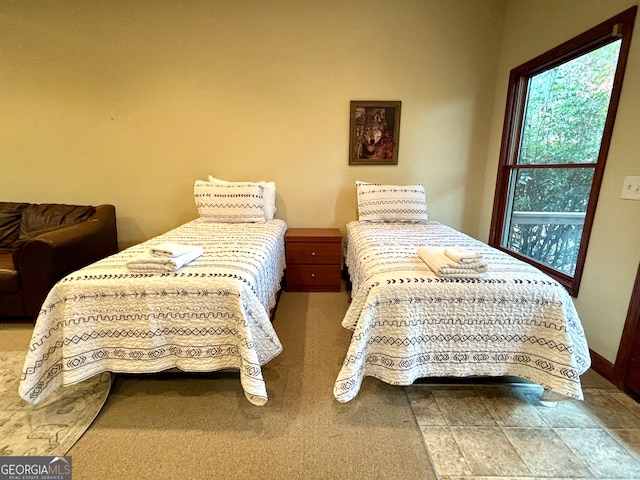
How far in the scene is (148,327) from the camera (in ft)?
4.38

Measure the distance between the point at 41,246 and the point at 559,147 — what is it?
3779mm

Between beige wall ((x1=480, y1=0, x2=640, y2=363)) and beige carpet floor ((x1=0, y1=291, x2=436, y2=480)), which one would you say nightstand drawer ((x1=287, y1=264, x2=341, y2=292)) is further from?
beige wall ((x1=480, y1=0, x2=640, y2=363))

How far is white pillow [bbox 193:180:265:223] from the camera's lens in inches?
103

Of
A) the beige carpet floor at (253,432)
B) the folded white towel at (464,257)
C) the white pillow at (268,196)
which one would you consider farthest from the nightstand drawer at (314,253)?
the folded white towel at (464,257)

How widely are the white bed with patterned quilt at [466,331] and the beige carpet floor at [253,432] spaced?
19 cm

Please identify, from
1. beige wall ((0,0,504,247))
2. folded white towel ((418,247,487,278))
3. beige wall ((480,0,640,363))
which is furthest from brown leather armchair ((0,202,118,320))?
beige wall ((480,0,640,363))

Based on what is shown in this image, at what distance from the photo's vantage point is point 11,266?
6.64ft

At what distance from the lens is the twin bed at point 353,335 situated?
4.20ft

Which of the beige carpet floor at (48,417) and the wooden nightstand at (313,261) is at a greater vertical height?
the wooden nightstand at (313,261)

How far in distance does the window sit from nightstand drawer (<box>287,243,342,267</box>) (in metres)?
1.60

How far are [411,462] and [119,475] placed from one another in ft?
3.67

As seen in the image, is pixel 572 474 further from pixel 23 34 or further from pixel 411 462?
pixel 23 34

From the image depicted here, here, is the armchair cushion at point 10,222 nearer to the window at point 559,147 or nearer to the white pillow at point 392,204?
the white pillow at point 392,204

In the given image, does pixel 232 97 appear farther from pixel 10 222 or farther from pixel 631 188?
pixel 631 188
